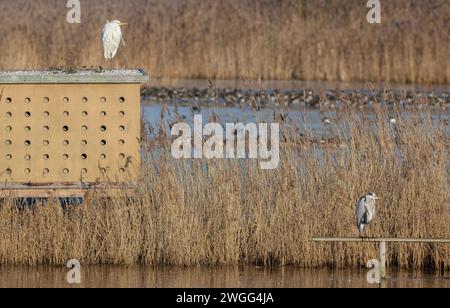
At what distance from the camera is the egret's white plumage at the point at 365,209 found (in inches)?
464

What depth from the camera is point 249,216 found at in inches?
496

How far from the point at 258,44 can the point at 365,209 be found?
18.7 meters

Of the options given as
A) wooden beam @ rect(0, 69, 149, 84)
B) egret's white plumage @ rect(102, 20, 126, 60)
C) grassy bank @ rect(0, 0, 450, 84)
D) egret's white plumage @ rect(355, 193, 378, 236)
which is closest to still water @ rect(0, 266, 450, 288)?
egret's white plumage @ rect(355, 193, 378, 236)

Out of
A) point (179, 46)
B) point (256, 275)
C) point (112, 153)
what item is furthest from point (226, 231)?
point (179, 46)

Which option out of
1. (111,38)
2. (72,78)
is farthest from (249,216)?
(111,38)

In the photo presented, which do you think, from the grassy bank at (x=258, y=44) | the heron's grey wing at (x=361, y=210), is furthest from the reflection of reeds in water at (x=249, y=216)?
the grassy bank at (x=258, y=44)

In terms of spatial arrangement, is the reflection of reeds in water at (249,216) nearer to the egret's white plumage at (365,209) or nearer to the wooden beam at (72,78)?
the egret's white plumage at (365,209)

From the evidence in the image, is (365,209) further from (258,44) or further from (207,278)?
(258,44)

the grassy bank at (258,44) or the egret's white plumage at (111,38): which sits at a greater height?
the grassy bank at (258,44)

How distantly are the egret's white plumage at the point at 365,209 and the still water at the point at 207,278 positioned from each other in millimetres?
509

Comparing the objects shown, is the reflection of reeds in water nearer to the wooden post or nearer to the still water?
the still water

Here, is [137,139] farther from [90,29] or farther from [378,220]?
[90,29]

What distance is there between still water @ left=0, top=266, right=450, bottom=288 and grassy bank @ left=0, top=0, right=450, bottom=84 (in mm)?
15611

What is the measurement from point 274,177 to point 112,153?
5.04ft
